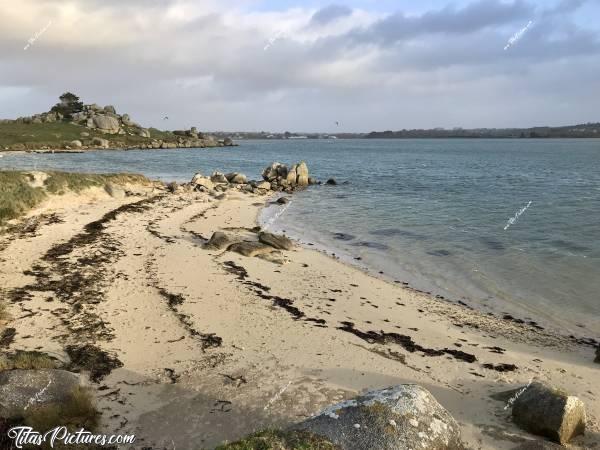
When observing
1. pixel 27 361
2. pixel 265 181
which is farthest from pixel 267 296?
pixel 265 181

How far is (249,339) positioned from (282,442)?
5523mm

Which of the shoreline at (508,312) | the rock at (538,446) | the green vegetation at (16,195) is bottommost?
the shoreline at (508,312)

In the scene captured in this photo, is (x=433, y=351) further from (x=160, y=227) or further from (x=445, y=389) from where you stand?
(x=160, y=227)

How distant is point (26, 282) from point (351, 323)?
390 inches

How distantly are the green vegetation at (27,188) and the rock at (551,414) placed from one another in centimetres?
2197

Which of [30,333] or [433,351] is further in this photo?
[433,351]

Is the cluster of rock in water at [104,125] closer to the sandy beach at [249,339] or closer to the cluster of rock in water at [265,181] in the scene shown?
the cluster of rock in water at [265,181]

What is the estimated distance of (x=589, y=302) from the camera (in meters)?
15.2

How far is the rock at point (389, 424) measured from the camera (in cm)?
591

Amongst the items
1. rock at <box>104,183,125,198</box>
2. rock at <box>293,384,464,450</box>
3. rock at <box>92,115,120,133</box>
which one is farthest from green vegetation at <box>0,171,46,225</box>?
rock at <box>92,115,120,133</box>

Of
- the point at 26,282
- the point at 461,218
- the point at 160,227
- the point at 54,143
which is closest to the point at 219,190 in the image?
the point at 160,227

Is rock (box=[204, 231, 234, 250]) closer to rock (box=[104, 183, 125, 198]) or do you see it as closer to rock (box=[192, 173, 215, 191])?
rock (box=[104, 183, 125, 198])

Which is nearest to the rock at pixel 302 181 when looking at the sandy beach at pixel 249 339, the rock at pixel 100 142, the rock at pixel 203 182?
the rock at pixel 203 182

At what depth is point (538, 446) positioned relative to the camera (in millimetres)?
7137
